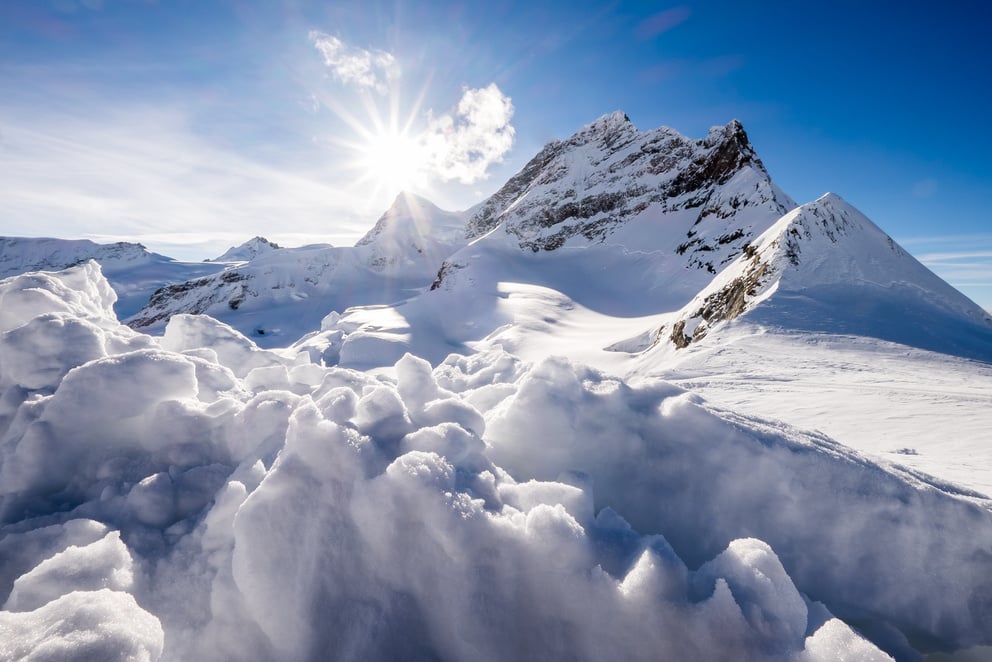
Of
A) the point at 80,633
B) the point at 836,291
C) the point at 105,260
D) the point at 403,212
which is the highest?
the point at 403,212

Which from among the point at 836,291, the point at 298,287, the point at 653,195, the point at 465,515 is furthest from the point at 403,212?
the point at 465,515

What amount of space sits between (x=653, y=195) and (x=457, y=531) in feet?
135

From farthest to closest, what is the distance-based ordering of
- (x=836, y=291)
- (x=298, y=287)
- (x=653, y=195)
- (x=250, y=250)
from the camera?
(x=250, y=250)
(x=298, y=287)
(x=653, y=195)
(x=836, y=291)

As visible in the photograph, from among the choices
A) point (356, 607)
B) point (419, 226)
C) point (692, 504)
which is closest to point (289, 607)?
point (356, 607)

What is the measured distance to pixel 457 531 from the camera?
1.57 m

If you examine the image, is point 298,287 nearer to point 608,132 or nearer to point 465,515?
point 608,132

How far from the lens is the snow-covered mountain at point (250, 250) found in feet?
382

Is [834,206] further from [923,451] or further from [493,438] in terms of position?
[493,438]

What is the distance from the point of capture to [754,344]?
6816 millimetres

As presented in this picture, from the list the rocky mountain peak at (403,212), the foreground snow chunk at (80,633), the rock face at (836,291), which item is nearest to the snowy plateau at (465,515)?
the foreground snow chunk at (80,633)

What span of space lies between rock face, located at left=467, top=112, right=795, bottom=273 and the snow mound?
75.6 ft

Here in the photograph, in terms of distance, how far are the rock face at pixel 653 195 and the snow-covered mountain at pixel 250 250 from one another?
9714cm

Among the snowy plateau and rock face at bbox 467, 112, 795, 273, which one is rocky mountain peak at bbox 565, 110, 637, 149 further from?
the snowy plateau

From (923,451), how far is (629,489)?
2868 mm
